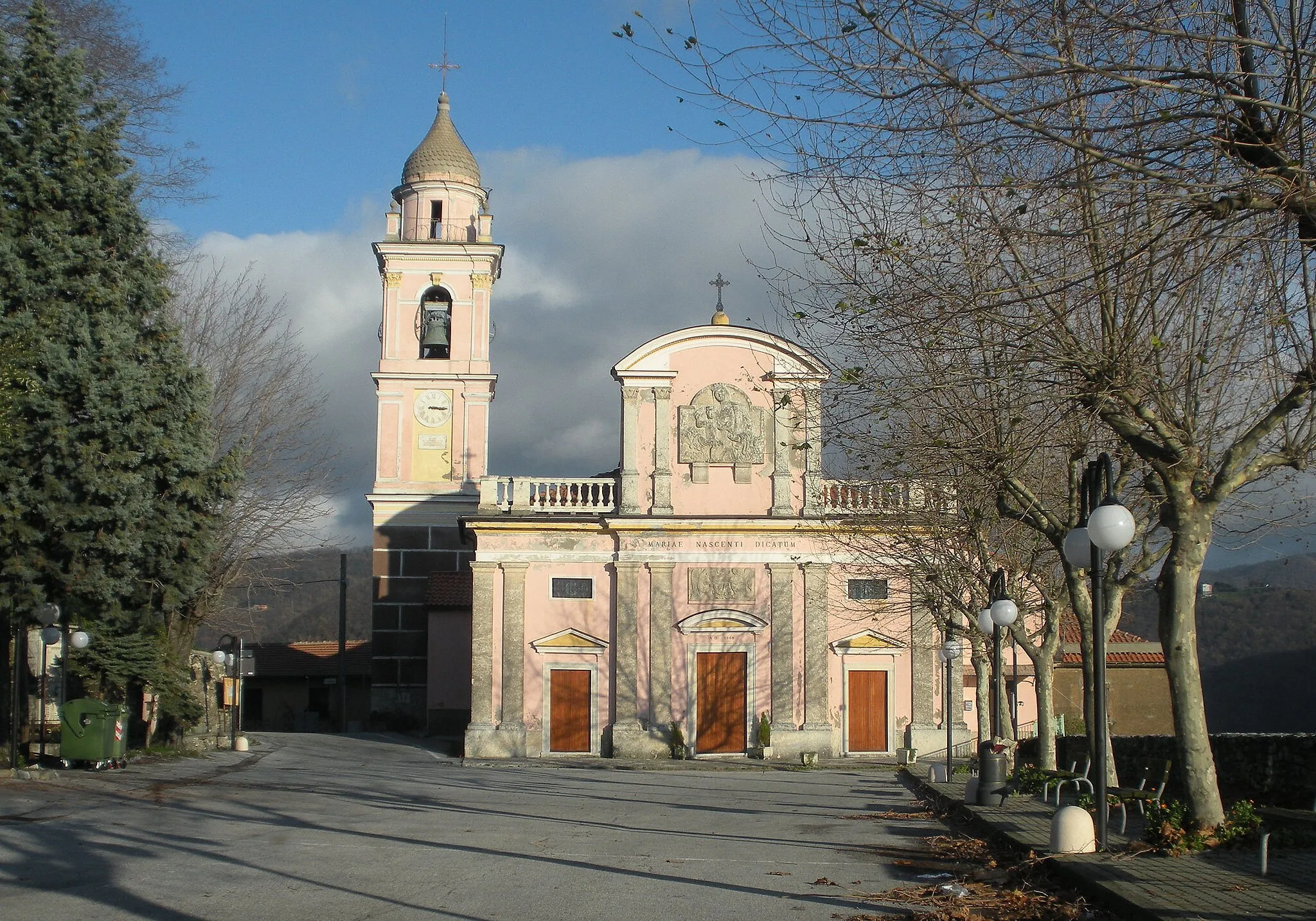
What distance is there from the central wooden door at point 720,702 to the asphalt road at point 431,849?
973cm

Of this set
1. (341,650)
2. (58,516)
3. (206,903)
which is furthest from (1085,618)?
(341,650)

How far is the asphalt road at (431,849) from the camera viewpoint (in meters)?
9.19

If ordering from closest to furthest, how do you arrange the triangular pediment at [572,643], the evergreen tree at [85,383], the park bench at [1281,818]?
the park bench at [1281,818] < the evergreen tree at [85,383] < the triangular pediment at [572,643]

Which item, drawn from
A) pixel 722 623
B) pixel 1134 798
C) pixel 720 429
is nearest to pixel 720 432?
pixel 720 429

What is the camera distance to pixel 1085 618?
16.8 meters

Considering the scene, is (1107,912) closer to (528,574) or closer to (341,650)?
(528,574)

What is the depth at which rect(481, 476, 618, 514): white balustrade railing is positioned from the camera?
33.0 metres

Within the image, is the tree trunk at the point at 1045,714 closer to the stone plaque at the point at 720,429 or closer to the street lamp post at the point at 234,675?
the stone plaque at the point at 720,429

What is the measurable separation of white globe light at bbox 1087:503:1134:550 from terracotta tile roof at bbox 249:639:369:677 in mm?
43985

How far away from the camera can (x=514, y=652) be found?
106 ft

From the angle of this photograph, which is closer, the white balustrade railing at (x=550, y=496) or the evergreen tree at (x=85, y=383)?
the evergreen tree at (x=85, y=383)

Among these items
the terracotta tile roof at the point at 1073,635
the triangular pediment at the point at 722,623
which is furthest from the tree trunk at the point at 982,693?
the terracotta tile roof at the point at 1073,635

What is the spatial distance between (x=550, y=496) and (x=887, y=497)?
485 inches

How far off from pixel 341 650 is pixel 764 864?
33591 millimetres
